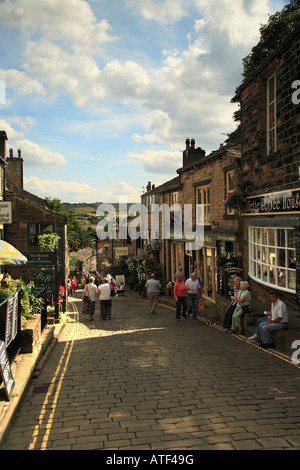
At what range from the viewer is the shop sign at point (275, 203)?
8961 mm

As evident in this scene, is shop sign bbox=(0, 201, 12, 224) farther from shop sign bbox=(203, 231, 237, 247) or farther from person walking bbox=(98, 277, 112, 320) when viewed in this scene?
shop sign bbox=(203, 231, 237, 247)

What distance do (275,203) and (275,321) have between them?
11.2ft

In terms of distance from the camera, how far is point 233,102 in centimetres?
2509

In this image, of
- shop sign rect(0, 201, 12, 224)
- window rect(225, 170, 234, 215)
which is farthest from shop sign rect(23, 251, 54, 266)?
window rect(225, 170, 234, 215)

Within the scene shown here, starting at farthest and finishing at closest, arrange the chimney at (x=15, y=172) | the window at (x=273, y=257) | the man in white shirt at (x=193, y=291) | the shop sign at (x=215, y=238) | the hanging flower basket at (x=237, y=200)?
the chimney at (x=15, y=172) → the shop sign at (x=215, y=238) → the man in white shirt at (x=193, y=291) → the hanging flower basket at (x=237, y=200) → the window at (x=273, y=257)

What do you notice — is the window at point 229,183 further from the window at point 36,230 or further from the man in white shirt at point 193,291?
the window at point 36,230

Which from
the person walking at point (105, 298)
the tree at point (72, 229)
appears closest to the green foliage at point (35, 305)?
the person walking at point (105, 298)

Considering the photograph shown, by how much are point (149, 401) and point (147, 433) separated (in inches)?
39.8

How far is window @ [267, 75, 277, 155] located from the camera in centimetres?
1080

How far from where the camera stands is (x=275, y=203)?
10156mm

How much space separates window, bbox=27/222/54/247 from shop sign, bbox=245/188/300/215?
1399cm

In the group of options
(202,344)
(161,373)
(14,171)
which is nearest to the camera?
(161,373)
